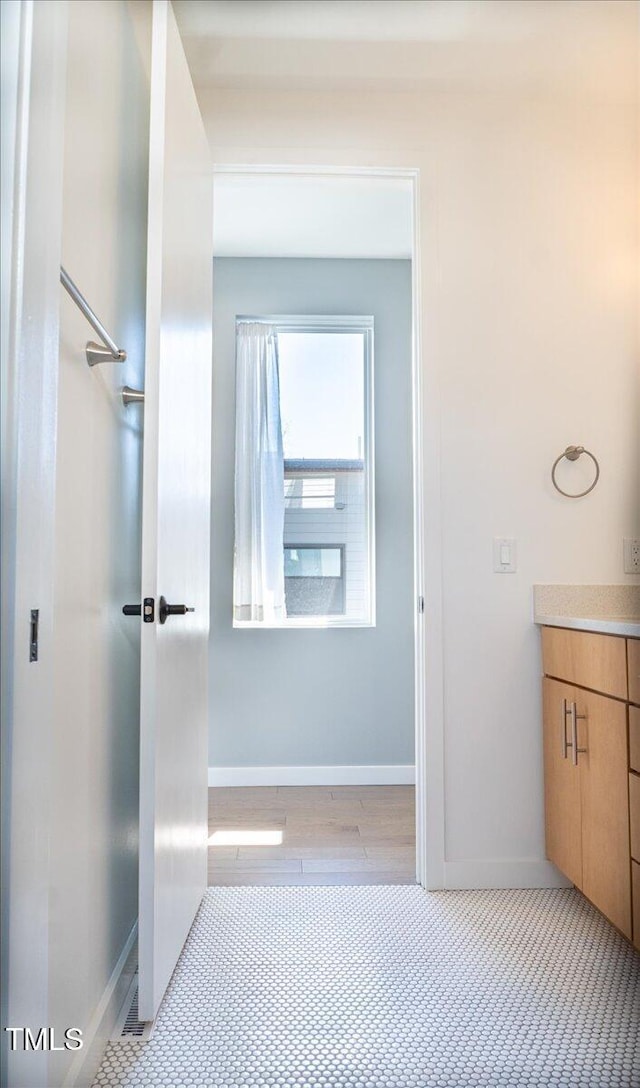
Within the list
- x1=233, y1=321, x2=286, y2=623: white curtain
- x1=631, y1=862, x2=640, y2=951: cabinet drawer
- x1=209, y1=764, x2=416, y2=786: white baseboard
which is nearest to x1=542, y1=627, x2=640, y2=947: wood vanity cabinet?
x1=631, y1=862, x2=640, y2=951: cabinet drawer

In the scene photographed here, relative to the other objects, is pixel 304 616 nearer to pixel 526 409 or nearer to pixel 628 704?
pixel 526 409

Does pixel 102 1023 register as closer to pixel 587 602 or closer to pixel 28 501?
pixel 28 501

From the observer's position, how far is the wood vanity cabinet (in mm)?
1637

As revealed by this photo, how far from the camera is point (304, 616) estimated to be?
11.4ft

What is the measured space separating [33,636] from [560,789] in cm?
168

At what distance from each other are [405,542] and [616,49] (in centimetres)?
206

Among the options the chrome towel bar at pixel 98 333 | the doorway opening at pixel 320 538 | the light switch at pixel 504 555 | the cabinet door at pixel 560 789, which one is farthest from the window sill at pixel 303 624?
the chrome towel bar at pixel 98 333

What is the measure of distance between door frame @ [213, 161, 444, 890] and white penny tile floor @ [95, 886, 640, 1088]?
20 cm

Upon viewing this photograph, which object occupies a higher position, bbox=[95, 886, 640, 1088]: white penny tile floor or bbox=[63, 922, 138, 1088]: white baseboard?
bbox=[63, 922, 138, 1088]: white baseboard

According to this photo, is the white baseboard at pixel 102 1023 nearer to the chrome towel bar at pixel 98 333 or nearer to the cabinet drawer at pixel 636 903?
the cabinet drawer at pixel 636 903

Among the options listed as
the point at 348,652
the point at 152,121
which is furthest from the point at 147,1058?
the point at 348,652

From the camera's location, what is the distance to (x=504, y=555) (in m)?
2.26

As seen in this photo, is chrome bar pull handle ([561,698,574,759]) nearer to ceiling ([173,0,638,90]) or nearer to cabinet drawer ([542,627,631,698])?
cabinet drawer ([542,627,631,698])

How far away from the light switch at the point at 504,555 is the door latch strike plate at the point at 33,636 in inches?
64.3
